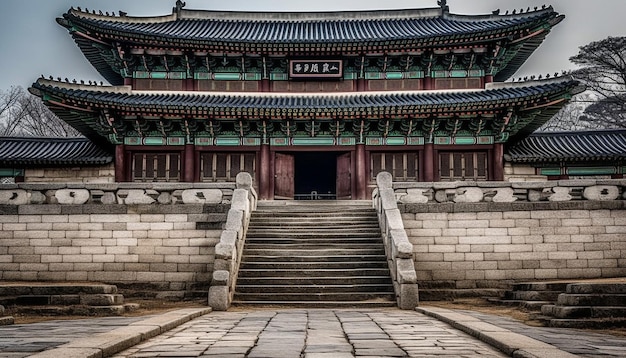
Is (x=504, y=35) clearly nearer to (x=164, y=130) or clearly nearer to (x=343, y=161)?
(x=343, y=161)

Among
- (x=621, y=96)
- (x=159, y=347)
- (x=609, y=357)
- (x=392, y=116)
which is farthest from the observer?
(x=621, y=96)

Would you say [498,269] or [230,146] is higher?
[230,146]

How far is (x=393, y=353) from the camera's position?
6.32 m

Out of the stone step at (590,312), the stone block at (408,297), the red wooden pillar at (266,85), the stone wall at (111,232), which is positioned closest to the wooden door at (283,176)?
the red wooden pillar at (266,85)

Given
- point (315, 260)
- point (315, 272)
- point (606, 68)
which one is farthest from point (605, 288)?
point (606, 68)

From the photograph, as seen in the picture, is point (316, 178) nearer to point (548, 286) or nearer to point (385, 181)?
point (385, 181)

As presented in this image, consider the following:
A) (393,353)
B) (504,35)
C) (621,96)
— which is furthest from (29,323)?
(621,96)

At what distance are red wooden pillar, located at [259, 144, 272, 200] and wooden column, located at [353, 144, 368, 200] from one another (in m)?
3.29

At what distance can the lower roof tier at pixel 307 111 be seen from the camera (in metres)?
19.8

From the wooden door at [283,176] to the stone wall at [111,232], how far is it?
6.82 metres

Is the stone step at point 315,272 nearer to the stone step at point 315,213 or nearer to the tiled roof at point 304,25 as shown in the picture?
the stone step at point 315,213

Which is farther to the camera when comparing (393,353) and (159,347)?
(159,347)

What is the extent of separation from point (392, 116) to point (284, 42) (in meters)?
5.01

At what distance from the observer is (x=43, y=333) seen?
312 inches
